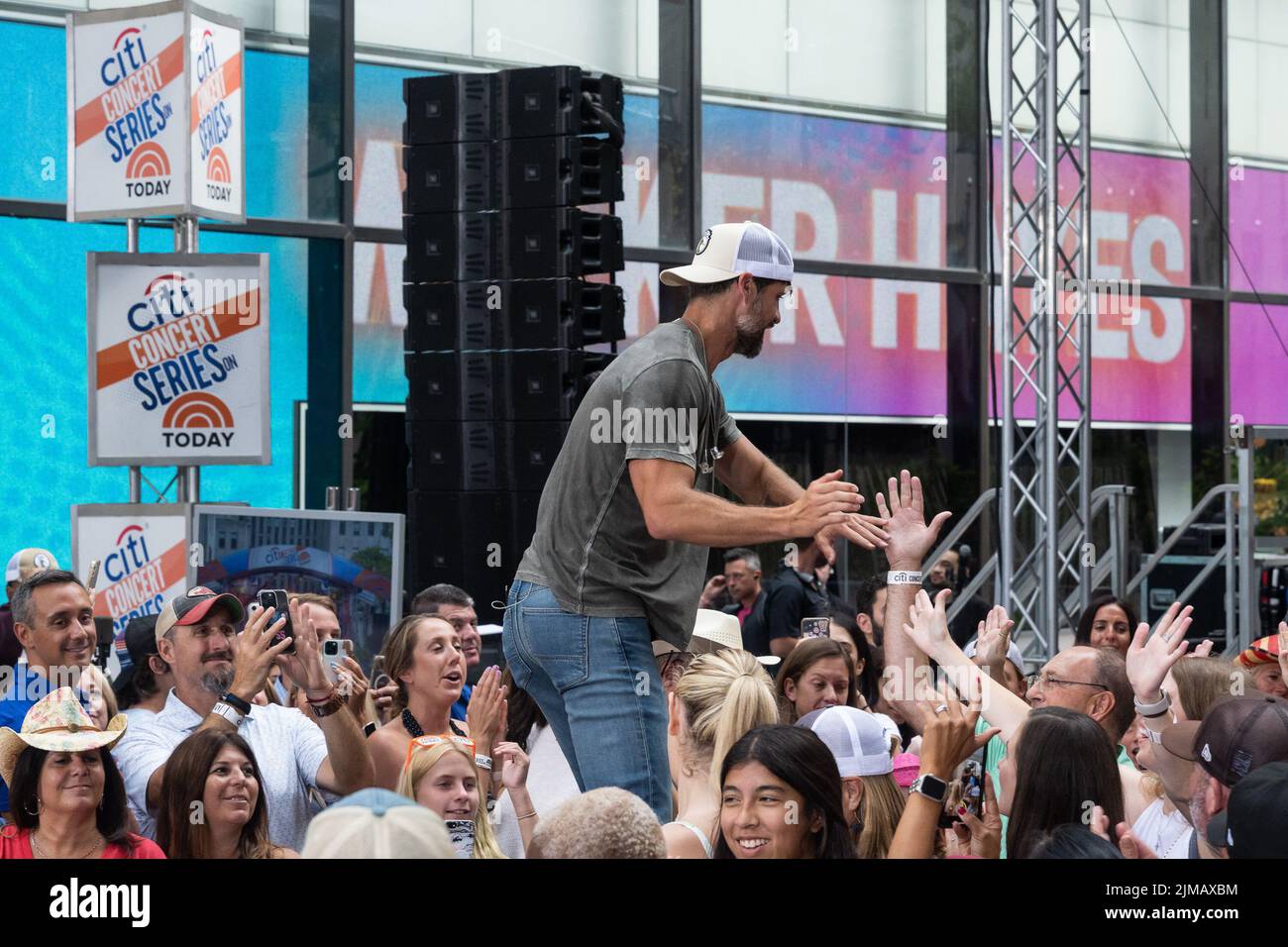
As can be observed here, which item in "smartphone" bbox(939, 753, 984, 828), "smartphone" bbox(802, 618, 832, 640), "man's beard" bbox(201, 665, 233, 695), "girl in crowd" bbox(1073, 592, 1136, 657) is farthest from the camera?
"girl in crowd" bbox(1073, 592, 1136, 657)

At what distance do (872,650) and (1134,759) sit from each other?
6.33ft

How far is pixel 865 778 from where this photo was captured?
343 cm

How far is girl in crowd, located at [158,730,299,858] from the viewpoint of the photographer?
3.34 metres

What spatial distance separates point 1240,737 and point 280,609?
2111mm

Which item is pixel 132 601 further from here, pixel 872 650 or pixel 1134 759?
pixel 1134 759

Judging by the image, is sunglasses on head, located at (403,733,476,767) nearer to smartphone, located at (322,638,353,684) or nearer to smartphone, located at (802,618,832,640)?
smartphone, located at (322,638,353,684)

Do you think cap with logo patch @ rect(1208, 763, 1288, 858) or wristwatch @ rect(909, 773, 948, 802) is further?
wristwatch @ rect(909, 773, 948, 802)

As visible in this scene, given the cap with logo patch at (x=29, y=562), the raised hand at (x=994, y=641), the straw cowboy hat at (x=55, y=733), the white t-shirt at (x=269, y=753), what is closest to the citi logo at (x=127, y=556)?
the cap with logo patch at (x=29, y=562)

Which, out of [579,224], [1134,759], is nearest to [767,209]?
[579,224]

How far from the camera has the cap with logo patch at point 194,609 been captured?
4148mm

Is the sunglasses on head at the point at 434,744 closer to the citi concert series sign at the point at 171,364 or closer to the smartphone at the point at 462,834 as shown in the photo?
the smartphone at the point at 462,834

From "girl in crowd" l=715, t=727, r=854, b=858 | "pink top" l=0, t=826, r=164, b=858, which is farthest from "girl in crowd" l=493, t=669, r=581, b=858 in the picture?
"pink top" l=0, t=826, r=164, b=858
